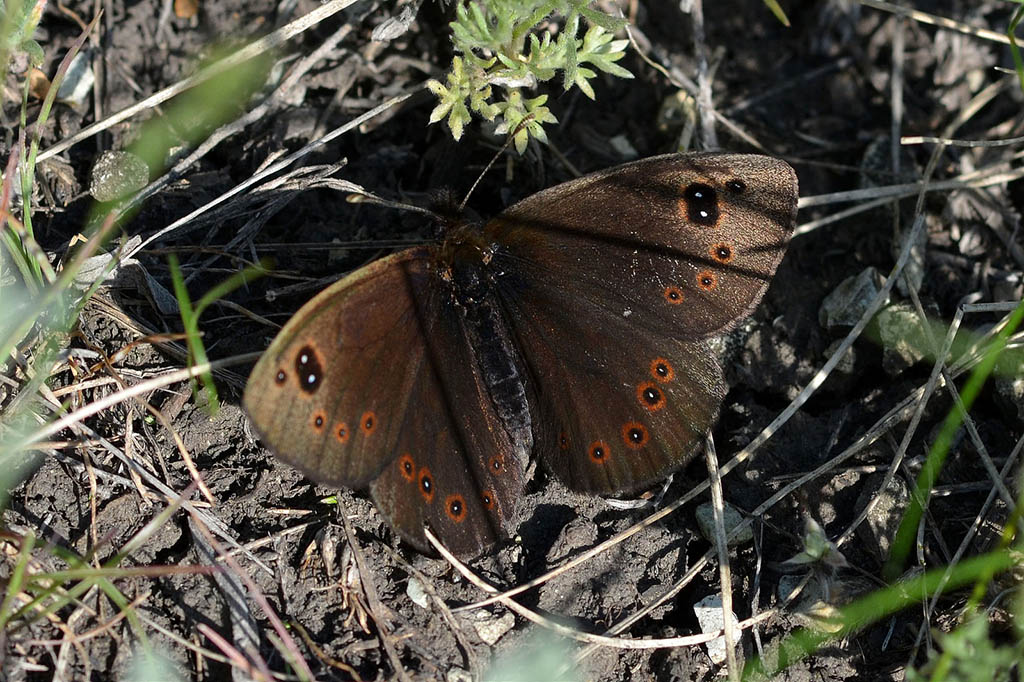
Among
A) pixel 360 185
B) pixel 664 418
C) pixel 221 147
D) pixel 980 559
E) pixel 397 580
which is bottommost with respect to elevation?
pixel 980 559

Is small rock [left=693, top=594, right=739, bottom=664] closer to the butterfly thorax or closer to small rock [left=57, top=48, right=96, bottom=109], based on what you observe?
the butterfly thorax

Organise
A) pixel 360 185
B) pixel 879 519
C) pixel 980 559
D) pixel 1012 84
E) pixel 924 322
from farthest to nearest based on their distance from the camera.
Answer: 1. pixel 1012 84
2. pixel 360 185
3. pixel 924 322
4. pixel 879 519
5. pixel 980 559

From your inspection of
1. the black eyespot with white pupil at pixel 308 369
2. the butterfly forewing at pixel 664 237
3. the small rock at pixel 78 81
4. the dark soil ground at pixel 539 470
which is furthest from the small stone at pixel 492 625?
the small rock at pixel 78 81

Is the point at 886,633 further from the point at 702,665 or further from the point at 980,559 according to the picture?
the point at 702,665

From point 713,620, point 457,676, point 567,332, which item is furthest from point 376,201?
point 713,620

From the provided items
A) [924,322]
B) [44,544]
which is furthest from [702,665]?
[44,544]

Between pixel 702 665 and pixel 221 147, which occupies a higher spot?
pixel 221 147

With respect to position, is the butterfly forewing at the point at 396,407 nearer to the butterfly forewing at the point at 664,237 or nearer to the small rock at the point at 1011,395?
the butterfly forewing at the point at 664,237

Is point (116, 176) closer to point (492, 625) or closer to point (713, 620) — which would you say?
point (492, 625)
